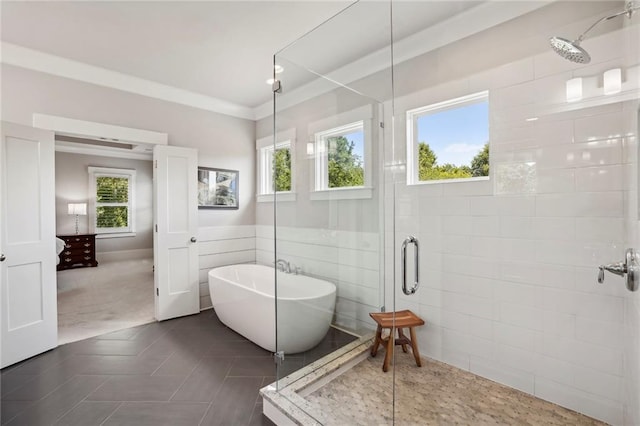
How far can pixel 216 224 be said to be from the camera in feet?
13.2

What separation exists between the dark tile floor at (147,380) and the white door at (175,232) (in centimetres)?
57

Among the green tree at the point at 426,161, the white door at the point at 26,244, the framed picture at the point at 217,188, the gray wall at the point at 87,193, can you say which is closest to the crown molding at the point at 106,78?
the white door at the point at 26,244

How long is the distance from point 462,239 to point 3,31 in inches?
157

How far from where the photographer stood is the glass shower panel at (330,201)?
234cm

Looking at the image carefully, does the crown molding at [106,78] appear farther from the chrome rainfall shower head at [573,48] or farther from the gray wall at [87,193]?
the gray wall at [87,193]

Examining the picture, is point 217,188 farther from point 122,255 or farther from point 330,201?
point 122,255

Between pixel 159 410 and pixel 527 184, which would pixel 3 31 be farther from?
pixel 527 184

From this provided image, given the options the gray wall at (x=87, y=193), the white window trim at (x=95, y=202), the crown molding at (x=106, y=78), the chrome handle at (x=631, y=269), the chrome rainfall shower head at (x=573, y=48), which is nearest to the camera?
the chrome handle at (x=631, y=269)

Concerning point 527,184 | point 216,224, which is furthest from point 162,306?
point 527,184

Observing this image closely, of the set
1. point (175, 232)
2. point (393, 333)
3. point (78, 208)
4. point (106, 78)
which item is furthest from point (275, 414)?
point (78, 208)

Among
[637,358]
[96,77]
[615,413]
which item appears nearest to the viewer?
[637,358]

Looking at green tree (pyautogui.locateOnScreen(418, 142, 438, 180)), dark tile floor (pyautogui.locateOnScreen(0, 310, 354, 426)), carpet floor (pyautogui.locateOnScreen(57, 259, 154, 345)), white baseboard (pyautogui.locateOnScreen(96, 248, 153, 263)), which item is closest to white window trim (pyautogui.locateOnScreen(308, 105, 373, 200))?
green tree (pyautogui.locateOnScreen(418, 142, 438, 180))

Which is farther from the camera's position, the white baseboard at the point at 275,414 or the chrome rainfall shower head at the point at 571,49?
the white baseboard at the point at 275,414

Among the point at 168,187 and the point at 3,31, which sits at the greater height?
the point at 3,31
